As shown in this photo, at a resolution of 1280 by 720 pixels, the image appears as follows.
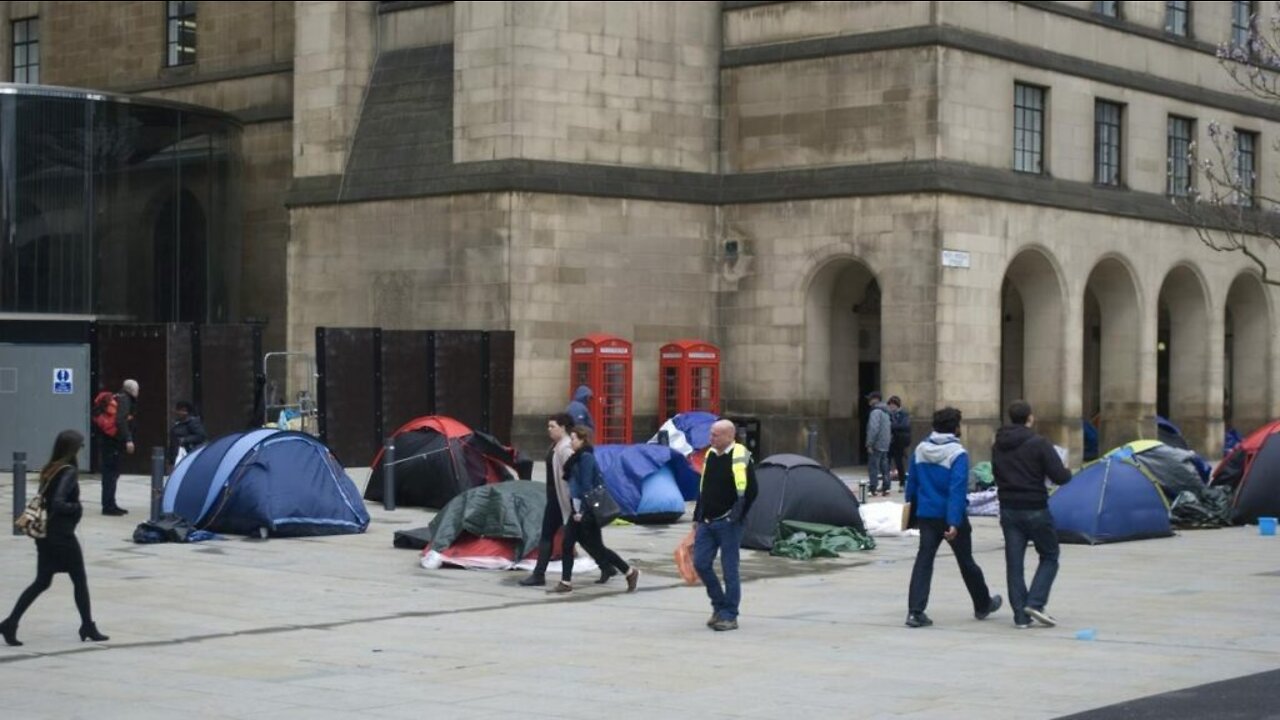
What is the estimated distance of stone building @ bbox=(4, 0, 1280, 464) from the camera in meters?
37.6

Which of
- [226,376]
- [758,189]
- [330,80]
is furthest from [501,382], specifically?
[330,80]

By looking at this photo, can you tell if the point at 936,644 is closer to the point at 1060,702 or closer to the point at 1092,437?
the point at 1060,702

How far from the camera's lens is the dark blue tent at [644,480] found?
87.6 feet

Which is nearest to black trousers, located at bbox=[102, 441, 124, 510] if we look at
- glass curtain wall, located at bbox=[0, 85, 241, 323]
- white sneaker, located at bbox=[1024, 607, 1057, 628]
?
glass curtain wall, located at bbox=[0, 85, 241, 323]

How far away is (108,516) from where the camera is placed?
2642 cm

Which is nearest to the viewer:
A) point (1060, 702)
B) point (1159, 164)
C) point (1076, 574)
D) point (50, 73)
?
point (1060, 702)

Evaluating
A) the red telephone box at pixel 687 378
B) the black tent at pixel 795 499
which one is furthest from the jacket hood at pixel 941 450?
the red telephone box at pixel 687 378

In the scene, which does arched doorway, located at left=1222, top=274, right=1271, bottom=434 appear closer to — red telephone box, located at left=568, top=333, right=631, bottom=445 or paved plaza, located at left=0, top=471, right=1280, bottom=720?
red telephone box, located at left=568, top=333, right=631, bottom=445

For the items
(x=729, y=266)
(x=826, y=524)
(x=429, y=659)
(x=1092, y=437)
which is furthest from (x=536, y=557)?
(x=1092, y=437)

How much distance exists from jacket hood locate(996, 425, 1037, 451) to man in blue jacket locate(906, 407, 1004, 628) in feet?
1.18

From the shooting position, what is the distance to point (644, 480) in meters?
27.0

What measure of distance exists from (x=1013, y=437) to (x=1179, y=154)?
29.8m

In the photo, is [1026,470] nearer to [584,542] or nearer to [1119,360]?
[584,542]

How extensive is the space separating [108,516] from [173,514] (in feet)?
8.62
